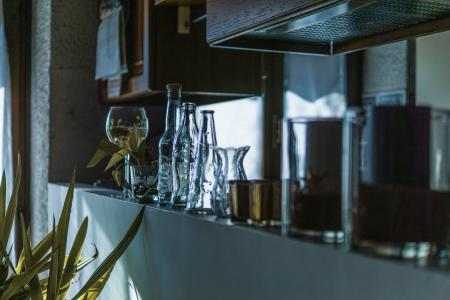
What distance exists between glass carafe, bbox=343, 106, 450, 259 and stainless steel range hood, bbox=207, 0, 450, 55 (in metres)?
0.38

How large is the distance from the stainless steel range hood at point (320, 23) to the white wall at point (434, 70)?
5.64ft

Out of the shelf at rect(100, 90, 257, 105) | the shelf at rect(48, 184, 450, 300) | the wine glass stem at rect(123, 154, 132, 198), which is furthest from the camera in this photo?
the shelf at rect(100, 90, 257, 105)

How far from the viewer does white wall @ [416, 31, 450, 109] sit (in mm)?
3102

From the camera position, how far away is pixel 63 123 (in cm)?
276

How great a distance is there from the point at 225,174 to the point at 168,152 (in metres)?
0.34

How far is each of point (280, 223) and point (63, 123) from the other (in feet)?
6.27

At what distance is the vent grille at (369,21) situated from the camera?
3.91ft

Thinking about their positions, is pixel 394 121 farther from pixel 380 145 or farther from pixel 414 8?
pixel 414 8

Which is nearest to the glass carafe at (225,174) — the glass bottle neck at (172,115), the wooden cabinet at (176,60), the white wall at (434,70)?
the glass bottle neck at (172,115)

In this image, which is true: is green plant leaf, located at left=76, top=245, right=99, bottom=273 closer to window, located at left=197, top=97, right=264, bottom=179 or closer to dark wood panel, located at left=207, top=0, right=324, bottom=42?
dark wood panel, located at left=207, top=0, right=324, bottom=42

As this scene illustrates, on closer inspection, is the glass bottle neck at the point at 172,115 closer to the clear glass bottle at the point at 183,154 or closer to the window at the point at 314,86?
the clear glass bottle at the point at 183,154

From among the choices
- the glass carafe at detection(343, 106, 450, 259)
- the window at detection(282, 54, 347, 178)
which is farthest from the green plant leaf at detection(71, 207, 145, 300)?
the window at detection(282, 54, 347, 178)

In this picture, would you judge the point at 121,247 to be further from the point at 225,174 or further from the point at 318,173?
the point at 318,173

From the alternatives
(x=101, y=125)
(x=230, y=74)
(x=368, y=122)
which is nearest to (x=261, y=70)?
(x=230, y=74)
